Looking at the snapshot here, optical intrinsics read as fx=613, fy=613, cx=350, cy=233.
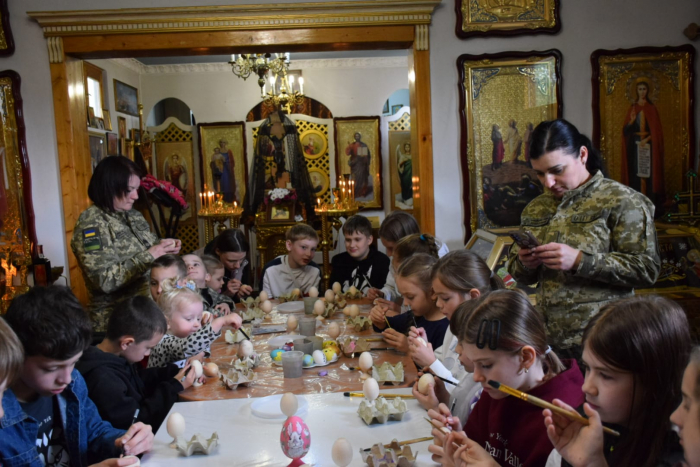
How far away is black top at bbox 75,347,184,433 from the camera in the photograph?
2279 mm

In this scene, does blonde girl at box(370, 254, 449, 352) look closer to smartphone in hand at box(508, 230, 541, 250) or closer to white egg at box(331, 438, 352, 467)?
smartphone in hand at box(508, 230, 541, 250)

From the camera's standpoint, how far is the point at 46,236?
17.0 ft

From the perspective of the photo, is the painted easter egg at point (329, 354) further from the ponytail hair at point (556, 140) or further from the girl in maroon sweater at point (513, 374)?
the ponytail hair at point (556, 140)

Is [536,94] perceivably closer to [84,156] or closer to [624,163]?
[624,163]

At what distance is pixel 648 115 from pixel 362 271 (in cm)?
271

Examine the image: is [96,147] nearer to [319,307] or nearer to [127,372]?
[319,307]

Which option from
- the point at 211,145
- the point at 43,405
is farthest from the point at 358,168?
the point at 43,405

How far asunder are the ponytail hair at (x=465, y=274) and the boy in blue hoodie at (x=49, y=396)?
124 centimetres

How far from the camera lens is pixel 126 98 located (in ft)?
31.6

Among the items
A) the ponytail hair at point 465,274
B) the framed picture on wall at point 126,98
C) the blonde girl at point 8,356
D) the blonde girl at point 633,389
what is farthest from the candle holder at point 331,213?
the blonde girl at point 633,389

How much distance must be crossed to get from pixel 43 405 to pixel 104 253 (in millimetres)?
1683

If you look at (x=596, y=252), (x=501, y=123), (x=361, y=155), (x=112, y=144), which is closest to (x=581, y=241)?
(x=596, y=252)

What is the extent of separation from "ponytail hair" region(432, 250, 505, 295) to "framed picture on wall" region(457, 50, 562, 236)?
8.81 feet

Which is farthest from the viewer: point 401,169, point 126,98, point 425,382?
point 401,169
